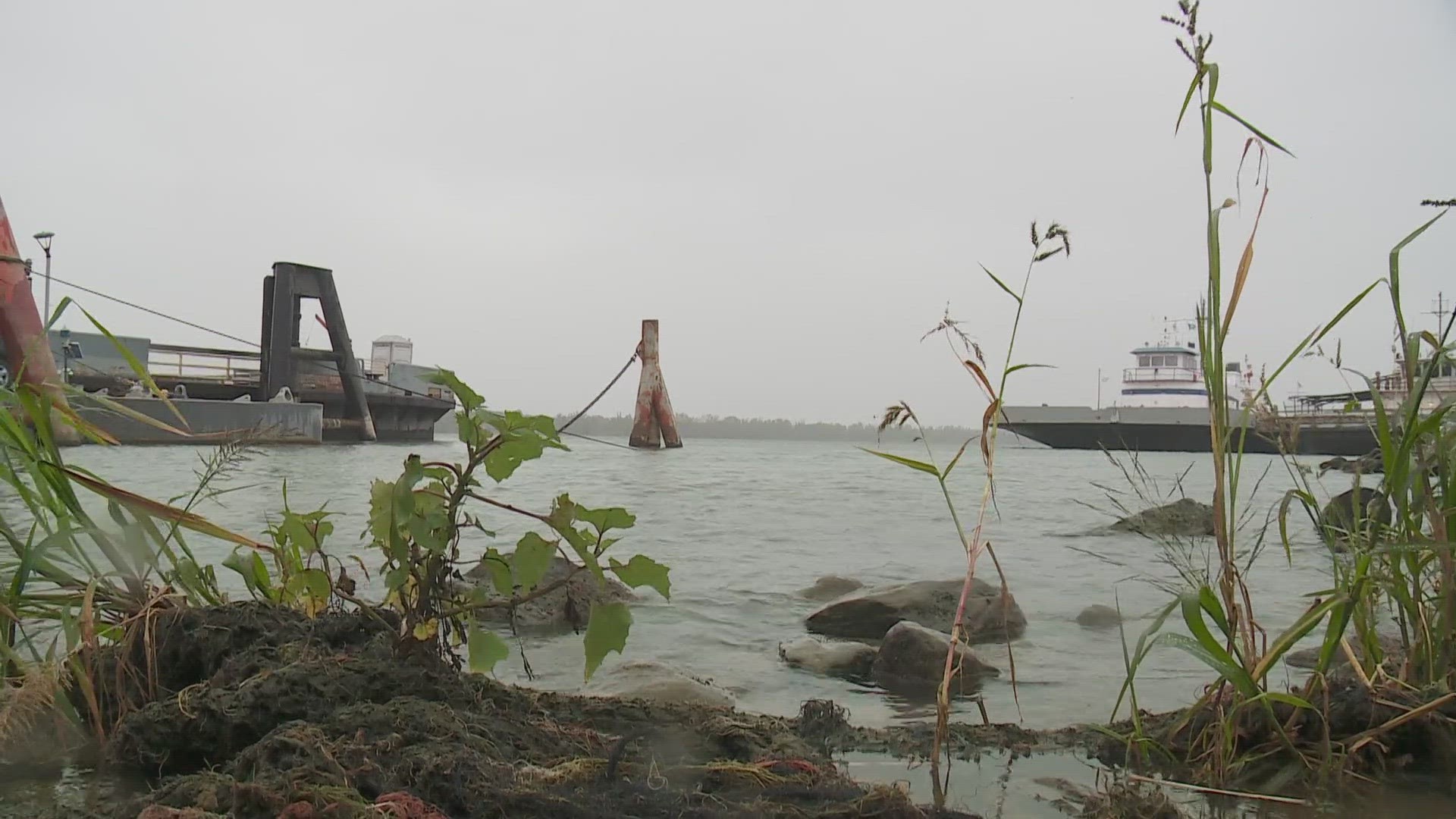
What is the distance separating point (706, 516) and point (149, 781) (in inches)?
320

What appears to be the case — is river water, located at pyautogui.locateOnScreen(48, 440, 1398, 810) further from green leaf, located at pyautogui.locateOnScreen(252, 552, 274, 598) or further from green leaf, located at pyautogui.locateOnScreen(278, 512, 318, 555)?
green leaf, located at pyautogui.locateOnScreen(278, 512, 318, 555)

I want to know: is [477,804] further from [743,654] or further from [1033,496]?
[1033,496]

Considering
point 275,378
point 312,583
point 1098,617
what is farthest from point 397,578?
point 275,378

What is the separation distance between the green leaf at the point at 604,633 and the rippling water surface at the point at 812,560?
1052 millimetres

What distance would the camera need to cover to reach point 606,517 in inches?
64.6

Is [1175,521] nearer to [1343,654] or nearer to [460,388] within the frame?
[1343,654]

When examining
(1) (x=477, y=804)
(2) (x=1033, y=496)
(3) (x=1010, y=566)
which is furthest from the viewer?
(2) (x=1033, y=496)

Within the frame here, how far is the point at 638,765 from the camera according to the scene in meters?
1.66

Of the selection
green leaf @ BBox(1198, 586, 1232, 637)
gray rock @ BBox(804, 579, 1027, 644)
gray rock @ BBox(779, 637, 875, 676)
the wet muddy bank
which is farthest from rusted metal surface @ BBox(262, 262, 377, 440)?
green leaf @ BBox(1198, 586, 1232, 637)

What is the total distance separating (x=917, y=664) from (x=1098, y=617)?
1713 mm

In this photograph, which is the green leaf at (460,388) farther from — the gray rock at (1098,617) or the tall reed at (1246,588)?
the gray rock at (1098,617)

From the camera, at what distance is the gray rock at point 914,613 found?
420 cm

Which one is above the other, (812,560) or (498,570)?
(498,570)

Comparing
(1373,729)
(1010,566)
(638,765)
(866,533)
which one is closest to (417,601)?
(638,765)
